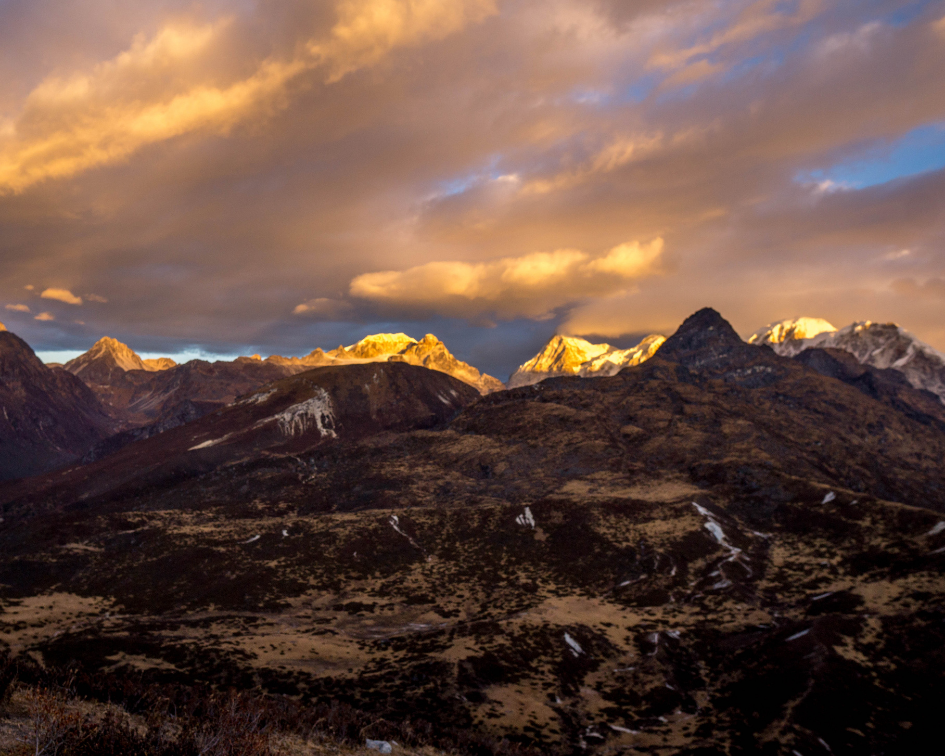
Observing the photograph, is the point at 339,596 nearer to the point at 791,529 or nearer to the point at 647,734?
the point at 647,734

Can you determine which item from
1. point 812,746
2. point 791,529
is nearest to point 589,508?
point 791,529

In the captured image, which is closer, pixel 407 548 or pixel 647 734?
pixel 647 734

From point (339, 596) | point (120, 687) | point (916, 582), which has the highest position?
point (120, 687)

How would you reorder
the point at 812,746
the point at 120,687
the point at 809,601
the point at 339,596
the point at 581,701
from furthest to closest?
the point at 339,596 → the point at 809,601 → the point at 581,701 → the point at 812,746 → the point at 120,687

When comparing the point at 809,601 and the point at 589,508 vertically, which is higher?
the point at 589,508

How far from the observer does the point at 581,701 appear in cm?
6256

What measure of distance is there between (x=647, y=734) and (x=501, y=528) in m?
89.1

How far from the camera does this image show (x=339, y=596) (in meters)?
109

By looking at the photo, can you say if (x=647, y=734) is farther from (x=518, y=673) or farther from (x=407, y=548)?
(x=407, y=548)

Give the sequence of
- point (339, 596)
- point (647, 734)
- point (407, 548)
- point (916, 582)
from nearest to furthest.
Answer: point (647, 734), point (916, 582), point (339, 596), point (407, 548)

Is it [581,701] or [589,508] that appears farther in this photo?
[589,508]

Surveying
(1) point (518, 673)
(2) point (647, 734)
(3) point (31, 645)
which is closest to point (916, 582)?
(2) point (647, 734)

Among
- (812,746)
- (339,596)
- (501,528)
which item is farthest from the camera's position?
(501,528)

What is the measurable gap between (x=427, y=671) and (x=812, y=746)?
39772mm
